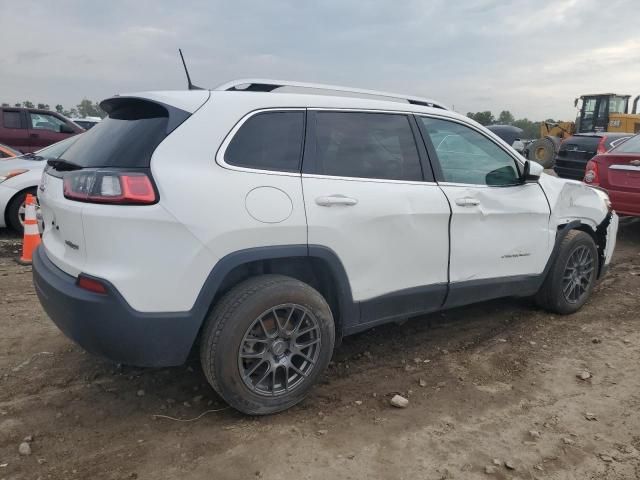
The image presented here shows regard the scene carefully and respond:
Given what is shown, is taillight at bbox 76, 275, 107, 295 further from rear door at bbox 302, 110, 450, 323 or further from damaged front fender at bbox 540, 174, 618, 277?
damaged front fender at bbox 540, 174, 618, 277

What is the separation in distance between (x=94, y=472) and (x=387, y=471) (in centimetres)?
137

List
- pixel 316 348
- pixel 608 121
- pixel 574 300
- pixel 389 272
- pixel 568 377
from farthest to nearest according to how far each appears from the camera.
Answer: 1. pixel 608 121
2. pixel 574 300
3. pixel 568 377
4. pixel 389 272
5. pixel 316 348

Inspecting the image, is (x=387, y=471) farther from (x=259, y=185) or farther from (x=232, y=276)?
(x=259, y=185)

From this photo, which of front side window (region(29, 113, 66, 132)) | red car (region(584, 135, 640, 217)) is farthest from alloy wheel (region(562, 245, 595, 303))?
front side window (region(29, 113, 66, 132))

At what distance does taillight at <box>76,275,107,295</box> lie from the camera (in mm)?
2447

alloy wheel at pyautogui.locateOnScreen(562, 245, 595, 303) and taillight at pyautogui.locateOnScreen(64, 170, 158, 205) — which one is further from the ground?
taillight at pyautogui.locateOnScreen(64, 170, 158, 205)

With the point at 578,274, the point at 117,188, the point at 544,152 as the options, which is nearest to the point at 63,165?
the point at 117,188

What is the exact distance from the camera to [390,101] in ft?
11.3

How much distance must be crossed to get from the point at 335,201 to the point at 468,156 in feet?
4.43

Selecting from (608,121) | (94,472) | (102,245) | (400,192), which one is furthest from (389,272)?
(608,121)

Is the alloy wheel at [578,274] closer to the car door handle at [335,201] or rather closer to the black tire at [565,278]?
the black tire at [565,278]

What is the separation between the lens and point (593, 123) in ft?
62.7

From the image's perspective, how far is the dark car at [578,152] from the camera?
1063 cm

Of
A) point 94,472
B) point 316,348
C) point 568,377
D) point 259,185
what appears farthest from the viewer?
point 568,377
